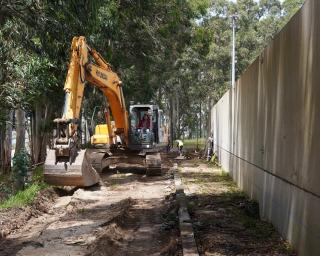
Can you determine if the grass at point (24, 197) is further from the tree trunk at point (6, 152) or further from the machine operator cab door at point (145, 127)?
the tree trunk at point (6, 152)

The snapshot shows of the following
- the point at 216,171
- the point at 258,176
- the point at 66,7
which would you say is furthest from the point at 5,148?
the point at 258,176

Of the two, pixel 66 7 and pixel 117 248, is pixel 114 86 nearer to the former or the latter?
pixel 66 7

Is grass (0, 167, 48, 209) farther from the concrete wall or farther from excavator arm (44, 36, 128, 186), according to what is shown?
the concrete wall

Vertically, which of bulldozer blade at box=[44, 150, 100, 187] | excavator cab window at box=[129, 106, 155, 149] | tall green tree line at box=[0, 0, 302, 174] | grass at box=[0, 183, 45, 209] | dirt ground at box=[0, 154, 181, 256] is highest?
tall green tree line at box=[0, 0, 302, 174]

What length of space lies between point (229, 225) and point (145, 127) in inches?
558

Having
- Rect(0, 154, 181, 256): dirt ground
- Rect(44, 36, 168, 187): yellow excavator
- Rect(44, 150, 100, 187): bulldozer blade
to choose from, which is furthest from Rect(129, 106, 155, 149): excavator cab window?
Rect(44, 150, 100, 187): bulldozer blade

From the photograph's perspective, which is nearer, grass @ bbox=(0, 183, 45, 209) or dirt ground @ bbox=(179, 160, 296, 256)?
dirt ground @ bbox=(179, 160, 296, 256)

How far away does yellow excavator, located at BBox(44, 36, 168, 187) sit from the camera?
1491cm

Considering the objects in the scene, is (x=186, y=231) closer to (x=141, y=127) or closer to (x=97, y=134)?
(x=141, y=127)

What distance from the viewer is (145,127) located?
24.0m

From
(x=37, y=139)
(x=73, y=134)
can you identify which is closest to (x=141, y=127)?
(x=37, y=139)

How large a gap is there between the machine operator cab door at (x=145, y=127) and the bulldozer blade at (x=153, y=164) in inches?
20.8

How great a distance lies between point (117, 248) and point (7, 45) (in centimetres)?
847

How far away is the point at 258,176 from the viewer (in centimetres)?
1156
